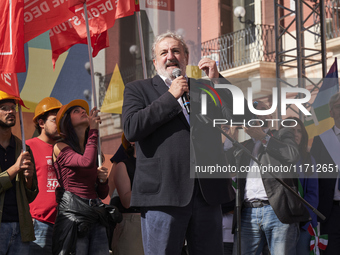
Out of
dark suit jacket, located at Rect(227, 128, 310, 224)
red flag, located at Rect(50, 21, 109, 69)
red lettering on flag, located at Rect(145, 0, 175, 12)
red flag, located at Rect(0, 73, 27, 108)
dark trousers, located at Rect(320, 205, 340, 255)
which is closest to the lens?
dark suit jacket, located at Rect(227, 128, 310, 224)

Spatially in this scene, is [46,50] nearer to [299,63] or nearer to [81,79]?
[81,79]

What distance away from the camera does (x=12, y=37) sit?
5012mm

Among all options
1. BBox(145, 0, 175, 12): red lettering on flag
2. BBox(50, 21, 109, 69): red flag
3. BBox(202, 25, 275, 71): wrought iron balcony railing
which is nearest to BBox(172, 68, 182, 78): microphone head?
BBox(50, 21, 109, 69): red flag

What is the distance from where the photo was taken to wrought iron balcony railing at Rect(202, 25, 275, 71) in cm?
1608

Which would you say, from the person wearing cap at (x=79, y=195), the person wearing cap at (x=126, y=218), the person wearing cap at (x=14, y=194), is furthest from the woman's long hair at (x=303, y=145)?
the person wearing cap at (x=14, y=194)

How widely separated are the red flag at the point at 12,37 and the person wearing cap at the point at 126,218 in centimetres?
128

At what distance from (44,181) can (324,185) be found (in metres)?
2.53

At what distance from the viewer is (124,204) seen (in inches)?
195

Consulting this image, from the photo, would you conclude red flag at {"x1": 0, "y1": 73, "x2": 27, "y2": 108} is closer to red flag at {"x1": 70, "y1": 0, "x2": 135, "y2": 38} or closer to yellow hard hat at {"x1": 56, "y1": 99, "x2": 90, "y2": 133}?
yellow hard hat at {"x1": 56, "y1": 99, "x2": 90, "y2": 133}

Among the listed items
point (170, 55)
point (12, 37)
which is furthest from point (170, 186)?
point (12, 37)

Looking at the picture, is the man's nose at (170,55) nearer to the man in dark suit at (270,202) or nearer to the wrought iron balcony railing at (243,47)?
the man in dark suit at (270,202)

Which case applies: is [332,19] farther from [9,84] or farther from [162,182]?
[162,182]

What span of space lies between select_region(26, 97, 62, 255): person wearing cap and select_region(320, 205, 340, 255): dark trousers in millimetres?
2444

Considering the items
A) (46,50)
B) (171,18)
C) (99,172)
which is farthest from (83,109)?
(171,18)
